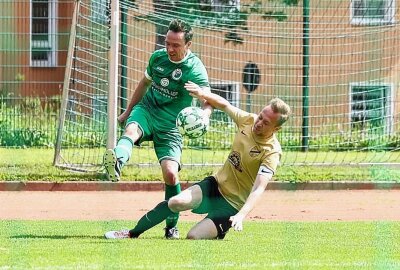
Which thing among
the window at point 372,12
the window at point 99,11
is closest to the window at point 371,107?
the window at point 372,12

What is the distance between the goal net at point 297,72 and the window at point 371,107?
0.02 metres

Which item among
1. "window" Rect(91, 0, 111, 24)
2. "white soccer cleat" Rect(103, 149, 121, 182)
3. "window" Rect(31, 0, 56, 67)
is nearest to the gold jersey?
"white soccer cleat" Rect(103, 149, 121, 182)

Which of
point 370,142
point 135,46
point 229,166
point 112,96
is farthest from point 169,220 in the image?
point 370,142

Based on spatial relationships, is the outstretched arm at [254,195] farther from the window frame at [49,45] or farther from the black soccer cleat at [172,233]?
the window frame at [49,45]

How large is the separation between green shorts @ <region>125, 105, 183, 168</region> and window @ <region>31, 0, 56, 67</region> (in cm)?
708

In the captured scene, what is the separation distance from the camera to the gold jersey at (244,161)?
10.1 m

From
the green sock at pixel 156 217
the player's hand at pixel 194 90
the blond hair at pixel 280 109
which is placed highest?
the player's hand at pixel 194 90

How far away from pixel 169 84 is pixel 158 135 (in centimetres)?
50

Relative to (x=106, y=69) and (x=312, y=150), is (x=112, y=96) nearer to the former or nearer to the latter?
(x=106, y=69)

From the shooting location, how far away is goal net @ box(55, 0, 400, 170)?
60.7ft

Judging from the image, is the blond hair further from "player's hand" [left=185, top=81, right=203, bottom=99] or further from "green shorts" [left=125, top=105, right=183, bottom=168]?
"green shorts" [left=125, top=105, right=183, bottom=168]

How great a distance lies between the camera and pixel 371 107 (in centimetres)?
1969

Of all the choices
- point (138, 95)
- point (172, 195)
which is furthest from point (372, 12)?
point (172, 195)

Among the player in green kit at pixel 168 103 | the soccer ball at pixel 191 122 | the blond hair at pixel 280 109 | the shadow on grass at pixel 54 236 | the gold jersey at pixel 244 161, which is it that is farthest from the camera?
the player in green kit at pixel 168 103
